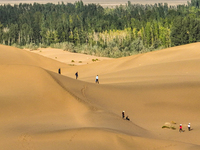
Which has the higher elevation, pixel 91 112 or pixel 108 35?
pixel 108 35

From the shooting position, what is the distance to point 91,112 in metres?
21.4

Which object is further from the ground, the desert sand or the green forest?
the green forest

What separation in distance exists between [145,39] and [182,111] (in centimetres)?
7967

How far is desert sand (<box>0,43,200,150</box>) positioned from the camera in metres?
16.2

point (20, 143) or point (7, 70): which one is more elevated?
point (7, 70)

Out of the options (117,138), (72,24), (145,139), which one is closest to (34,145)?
(117,138)

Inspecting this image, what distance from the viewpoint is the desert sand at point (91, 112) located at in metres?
16.2

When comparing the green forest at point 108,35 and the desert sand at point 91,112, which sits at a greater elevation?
the green forest at point 108,35

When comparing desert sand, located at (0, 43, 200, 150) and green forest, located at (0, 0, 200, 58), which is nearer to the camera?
desert sand, located at (0, 43, 200, 150)

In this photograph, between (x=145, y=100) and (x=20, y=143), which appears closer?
(x=20, y=143)

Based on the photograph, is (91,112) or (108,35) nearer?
(91,112)

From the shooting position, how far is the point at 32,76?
23.6 metres

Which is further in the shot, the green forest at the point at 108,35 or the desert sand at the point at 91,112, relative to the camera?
the green forest at the point at 108,35

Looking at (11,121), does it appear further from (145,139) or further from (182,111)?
(182,111)
